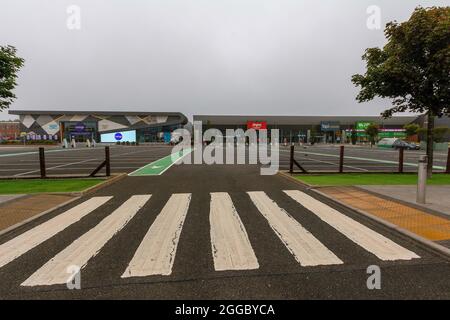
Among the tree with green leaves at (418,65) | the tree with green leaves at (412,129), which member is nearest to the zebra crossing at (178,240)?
the tree with green leaves at (418,65)

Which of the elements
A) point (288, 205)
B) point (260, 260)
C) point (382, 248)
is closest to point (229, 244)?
point (260, 260)

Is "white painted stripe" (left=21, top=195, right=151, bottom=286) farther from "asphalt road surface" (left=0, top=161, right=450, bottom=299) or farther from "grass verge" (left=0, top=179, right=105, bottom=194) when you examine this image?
"grass verge" (left=0, top=179, right=105, bottom=194)

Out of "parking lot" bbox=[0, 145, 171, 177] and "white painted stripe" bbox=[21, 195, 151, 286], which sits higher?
"parking lot" bbox=[0, 145, 171, 177]

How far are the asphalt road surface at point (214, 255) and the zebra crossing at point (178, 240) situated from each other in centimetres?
2

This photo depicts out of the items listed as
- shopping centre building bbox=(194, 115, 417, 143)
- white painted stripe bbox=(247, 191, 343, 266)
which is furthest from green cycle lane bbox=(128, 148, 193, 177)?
shopping centre building bbox=(194, 115, 417, 143)

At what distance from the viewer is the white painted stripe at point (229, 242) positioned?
369 centimetres

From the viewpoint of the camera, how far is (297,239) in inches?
179

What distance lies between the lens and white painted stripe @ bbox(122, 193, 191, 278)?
3521mm

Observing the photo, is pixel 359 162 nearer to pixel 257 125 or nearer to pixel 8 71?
pixel 8 71

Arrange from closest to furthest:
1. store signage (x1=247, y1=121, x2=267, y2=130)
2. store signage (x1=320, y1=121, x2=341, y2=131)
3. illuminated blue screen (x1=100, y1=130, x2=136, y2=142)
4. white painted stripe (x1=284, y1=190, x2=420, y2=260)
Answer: white painted stripe (x1=284, y1=190, x2=420, y2=260) < illuminated blue screen (x1=100, y1=130, x2=136, y2=142) < store signage (x1=247, y1=121, x2=267, y2=130) < store signage (x1=320, y1=121, x2=341, y2=131)

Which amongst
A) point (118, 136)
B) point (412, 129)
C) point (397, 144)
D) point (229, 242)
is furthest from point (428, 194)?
point (118, 136)

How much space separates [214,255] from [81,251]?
84.3 inches

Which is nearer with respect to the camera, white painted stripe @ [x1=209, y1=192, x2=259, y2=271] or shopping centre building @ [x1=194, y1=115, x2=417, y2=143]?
white painted stripe @ [x1=209, y1=192, x2=259, y2=271]

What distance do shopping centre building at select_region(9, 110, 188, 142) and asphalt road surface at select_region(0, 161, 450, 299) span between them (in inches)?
2740
